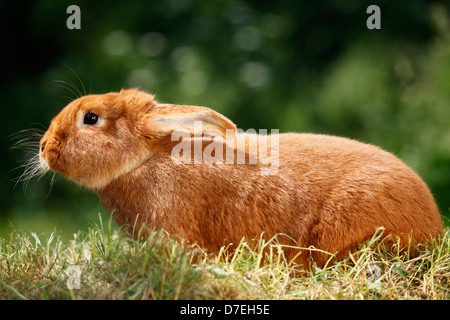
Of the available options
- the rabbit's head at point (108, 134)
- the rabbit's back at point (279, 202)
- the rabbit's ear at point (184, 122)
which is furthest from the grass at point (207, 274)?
the rabbit's ear at point (184, 122)

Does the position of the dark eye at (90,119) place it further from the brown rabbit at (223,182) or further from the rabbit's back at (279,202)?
the rabbit's back at (279,202)

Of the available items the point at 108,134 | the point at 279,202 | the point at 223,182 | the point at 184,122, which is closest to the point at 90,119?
the point at 108,134

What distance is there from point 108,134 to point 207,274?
3.41 ft

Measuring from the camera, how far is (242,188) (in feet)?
10.5

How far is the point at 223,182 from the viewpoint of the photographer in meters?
3.19

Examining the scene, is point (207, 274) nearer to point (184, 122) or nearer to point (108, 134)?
point (184, 122)

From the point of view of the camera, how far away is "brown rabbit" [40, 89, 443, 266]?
10.2 ft

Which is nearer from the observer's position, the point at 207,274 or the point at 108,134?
the point at 207,274

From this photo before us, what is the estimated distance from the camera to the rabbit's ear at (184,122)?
3.18 m

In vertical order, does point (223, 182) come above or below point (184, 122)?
below

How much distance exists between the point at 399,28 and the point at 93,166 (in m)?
4.83

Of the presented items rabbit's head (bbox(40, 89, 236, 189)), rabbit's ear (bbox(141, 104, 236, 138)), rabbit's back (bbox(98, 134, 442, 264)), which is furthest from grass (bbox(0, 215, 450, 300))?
rabbit's ear (bbox(141, 104, 236, 138))

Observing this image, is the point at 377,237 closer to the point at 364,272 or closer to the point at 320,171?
the point at 364,272
